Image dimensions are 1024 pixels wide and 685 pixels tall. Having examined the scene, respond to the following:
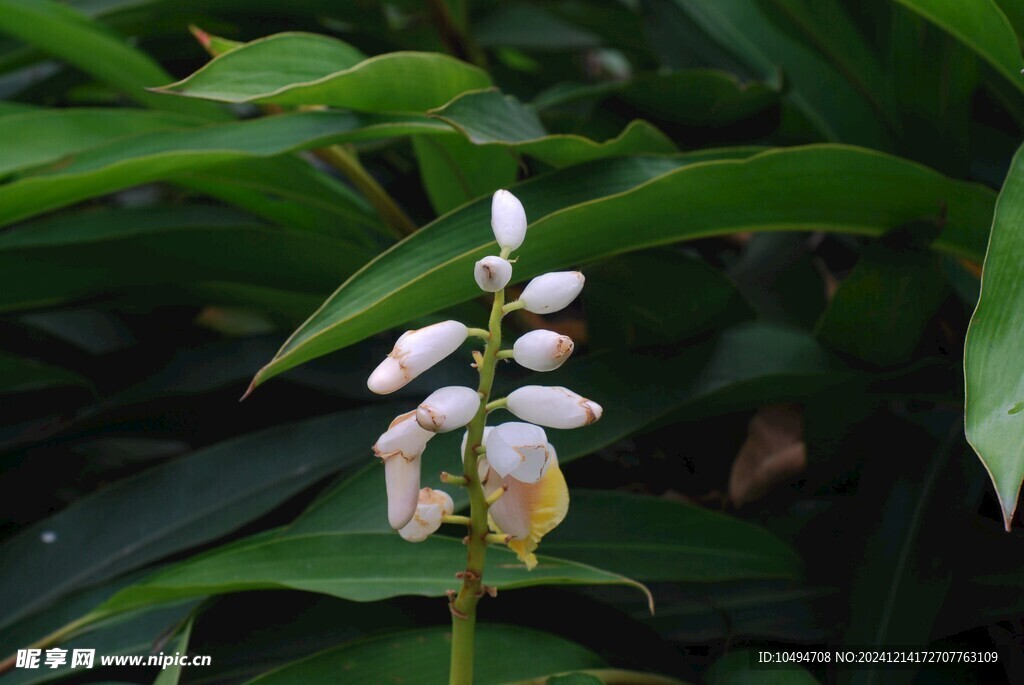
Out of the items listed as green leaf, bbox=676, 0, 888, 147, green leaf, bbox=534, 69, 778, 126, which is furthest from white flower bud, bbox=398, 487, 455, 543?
green leaf, bbox=676, 0, 888, 147

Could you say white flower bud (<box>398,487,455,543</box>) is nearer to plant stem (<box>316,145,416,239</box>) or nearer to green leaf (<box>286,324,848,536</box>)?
green leaf (<box>286,324,848,536</box>)

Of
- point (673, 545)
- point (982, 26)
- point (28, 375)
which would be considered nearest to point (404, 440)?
point (673, 545)

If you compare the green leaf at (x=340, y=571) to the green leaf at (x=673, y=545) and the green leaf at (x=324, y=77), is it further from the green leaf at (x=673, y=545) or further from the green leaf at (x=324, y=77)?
the green leaf at (x=324, y=77)

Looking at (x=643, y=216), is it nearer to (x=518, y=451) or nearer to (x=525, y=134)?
(x=525, y=134)

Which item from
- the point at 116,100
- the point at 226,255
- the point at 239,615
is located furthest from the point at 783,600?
the point at 116,100

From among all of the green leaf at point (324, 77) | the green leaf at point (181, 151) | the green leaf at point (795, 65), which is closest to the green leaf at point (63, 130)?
the green leaf at point (181, 151)

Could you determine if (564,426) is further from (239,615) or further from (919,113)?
(919,113)
